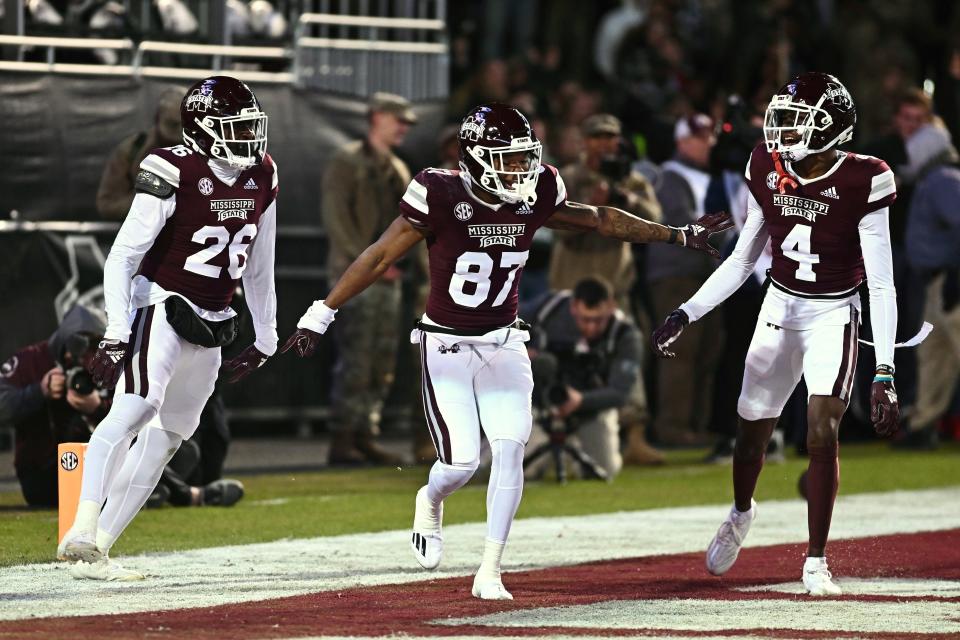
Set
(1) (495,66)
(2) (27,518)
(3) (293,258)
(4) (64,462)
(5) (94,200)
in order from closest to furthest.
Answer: (4) (64,462)
(2) (27,518)
(5) (94,200)
(3) (293,258)
(1) (495,66)

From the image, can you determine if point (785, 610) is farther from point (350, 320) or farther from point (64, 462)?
point (350, 320)

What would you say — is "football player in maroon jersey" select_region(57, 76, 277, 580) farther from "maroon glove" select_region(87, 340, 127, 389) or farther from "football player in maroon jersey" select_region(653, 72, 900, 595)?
"football player in maroon jersey" select_region(653, 72, 900, 595)

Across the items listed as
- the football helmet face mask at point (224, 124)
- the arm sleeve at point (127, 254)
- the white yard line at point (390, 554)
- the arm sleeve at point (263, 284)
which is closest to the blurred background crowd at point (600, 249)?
the white yard line at point (390, 554)

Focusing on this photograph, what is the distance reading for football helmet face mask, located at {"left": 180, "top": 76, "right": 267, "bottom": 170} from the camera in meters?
7.97

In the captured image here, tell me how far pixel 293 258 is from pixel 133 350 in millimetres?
6419

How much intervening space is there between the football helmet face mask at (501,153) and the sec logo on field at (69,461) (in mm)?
2192

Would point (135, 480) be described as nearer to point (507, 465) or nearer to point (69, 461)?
point (69, 461)

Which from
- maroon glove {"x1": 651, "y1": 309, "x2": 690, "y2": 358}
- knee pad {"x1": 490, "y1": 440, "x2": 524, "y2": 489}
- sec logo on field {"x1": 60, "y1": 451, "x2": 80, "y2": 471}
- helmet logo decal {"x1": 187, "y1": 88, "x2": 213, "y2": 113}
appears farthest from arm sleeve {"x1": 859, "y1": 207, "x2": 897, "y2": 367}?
sec logo on field {"x1": 60, "y1": 451, "x2": 80, "y2": 471}

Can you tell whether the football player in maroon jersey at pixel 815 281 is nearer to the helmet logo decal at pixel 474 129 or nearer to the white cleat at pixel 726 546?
the white cleat at pixel 726 546

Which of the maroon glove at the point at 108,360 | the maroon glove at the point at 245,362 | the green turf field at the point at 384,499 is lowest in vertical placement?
the green turf field at the point at 384,499

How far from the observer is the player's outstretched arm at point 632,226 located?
8.20 meters

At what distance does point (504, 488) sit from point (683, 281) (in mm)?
6809

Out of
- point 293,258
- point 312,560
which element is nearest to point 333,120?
point 293,258

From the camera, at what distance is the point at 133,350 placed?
7934 millimetres
